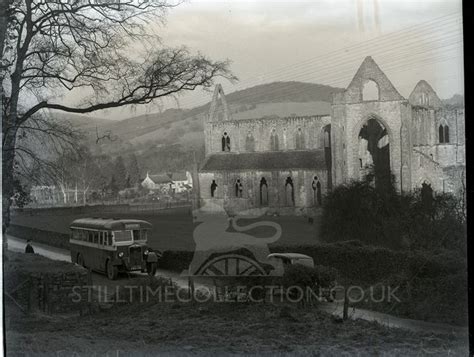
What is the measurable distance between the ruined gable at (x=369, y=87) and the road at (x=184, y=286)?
2.15 metres

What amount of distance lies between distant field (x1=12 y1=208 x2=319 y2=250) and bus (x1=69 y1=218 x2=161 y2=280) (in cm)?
8

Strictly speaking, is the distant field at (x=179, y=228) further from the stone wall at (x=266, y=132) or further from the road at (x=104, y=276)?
the stone wall at (x=266, y=132)

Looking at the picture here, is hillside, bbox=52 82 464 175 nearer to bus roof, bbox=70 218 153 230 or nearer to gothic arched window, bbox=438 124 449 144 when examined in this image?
bus roof, bbox=70 218 153 230

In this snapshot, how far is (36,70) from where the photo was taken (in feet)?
24.1

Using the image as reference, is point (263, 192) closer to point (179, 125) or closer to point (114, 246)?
point (179, 125)

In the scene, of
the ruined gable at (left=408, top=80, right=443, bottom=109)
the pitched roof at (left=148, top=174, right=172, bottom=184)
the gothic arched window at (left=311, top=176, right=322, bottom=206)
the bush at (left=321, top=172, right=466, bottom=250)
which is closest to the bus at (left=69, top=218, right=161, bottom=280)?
the pitched roof at (left=148, top=174, right=172, bottom=184)

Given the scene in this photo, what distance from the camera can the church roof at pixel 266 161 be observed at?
7.29 m

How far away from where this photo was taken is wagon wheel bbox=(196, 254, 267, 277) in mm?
7090

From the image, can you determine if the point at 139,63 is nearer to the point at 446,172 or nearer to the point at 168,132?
the point at 168,132

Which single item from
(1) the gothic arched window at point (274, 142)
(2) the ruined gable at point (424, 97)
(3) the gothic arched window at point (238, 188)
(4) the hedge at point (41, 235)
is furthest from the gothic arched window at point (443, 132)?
(4) the hedge at point (41, 235)

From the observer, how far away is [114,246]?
7.20 meters

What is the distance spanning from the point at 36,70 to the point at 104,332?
2845 millimetres

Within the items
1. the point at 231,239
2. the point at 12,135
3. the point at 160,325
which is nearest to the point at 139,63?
the point at 12,135

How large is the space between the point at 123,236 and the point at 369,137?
2798mm
